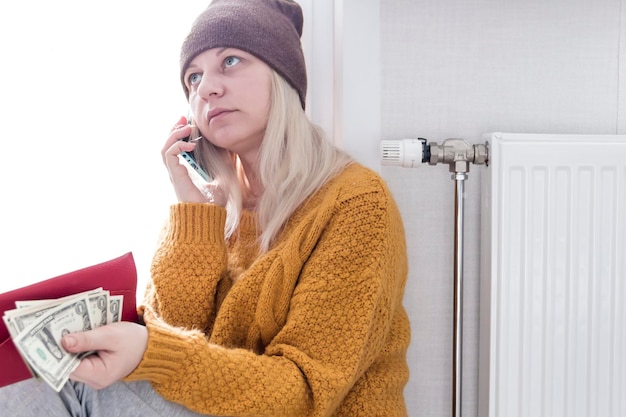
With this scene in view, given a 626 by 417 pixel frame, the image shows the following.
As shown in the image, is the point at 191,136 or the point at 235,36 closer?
the point at 235,36

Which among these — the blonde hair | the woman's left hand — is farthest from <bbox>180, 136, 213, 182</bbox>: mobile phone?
the woman's left hand

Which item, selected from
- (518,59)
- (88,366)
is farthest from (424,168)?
(88,366)

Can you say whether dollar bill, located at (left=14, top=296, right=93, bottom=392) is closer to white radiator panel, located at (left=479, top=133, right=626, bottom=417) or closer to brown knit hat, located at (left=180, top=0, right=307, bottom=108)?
brown knit hat, located at (left=180, top=0, right=307, bottom=108)

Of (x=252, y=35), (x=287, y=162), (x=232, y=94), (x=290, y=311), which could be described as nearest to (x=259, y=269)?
(x=290, y=311)

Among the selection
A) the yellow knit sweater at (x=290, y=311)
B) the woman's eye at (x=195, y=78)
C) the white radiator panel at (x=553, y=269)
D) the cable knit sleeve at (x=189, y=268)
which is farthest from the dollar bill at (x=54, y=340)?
the white radiator panel at (x=553, y=269)

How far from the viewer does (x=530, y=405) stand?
1438 mm

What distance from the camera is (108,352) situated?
0.95 meters

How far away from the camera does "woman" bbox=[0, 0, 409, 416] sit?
41.1 inches

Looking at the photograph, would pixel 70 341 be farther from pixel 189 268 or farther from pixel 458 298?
pixel 458 298

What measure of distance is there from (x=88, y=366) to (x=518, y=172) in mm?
909

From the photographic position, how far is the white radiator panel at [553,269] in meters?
1.42

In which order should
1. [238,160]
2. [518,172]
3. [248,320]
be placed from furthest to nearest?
1. [238,160]
2. [518,172]
3. [248,320]

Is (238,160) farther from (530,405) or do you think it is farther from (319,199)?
(530,405)

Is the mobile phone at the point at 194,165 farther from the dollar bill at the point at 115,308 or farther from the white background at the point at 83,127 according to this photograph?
the dollar bill at the point at 115,308
